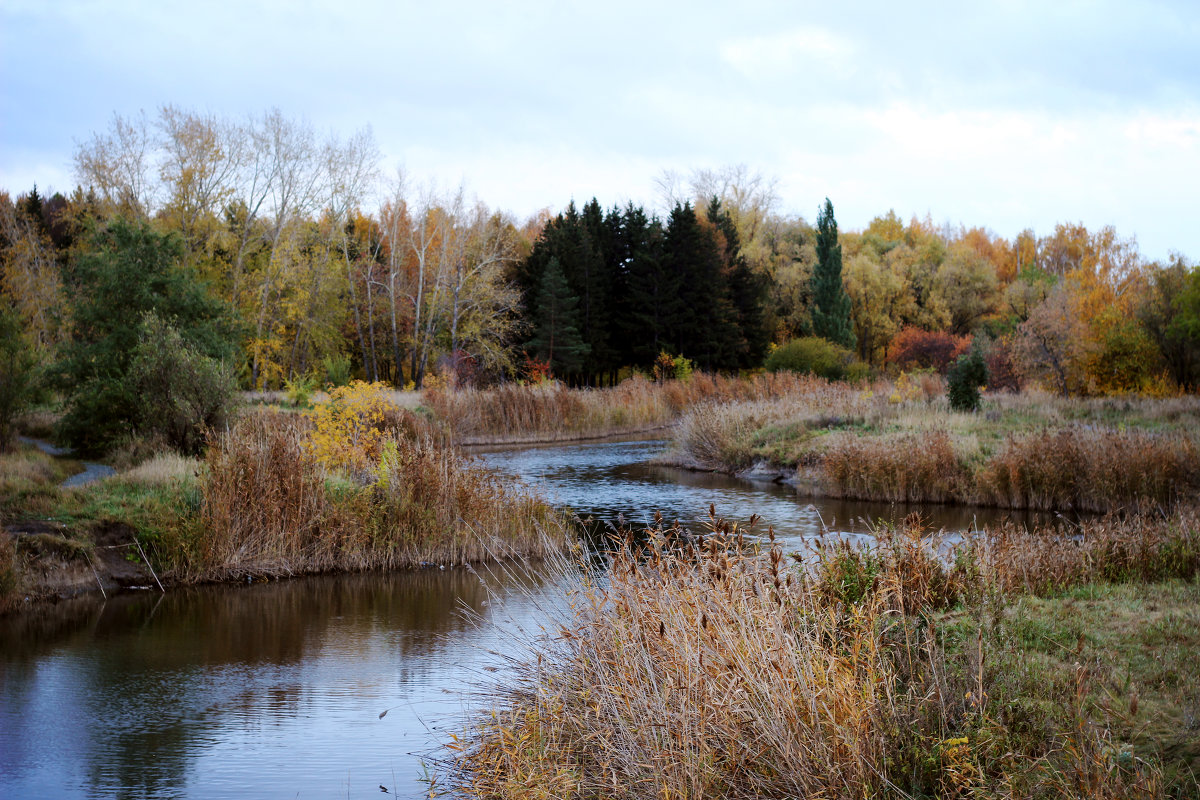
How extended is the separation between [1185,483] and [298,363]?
3583 cm

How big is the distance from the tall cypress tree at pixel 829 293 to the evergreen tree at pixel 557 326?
12.8 m

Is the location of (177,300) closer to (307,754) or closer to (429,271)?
(307,754)

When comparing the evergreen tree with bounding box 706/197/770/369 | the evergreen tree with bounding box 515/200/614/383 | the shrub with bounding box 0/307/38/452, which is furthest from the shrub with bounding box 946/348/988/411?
the evergreen tree with bounding box 706/197/770/369

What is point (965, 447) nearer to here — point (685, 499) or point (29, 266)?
point (685, 499)

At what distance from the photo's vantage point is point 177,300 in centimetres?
1752

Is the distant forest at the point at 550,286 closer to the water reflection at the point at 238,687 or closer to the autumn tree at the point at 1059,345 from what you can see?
the autumn tree at the point at 1059,345

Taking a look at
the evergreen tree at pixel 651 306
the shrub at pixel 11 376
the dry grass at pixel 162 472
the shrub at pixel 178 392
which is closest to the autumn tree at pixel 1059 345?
the evergreen tree at pixel 651 306

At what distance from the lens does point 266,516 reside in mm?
10703

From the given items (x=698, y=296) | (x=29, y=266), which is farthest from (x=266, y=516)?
(x=29, y=266)

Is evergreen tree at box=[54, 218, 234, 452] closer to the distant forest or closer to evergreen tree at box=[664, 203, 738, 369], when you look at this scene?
the distant forest

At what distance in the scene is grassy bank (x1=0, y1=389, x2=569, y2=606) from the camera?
1012cm

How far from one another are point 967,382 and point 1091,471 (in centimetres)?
801

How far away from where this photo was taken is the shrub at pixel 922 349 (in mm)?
46125

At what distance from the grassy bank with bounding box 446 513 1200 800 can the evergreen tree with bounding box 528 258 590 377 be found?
3458 centimetres
